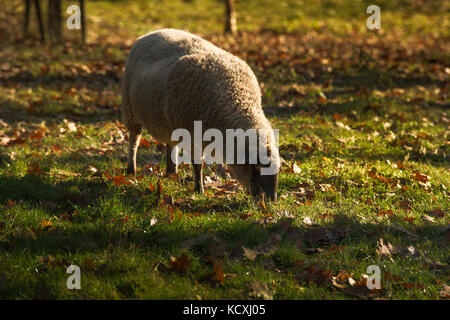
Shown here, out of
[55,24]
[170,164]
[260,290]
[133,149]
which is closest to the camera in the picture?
[260,290]

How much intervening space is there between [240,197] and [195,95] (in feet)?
3.94

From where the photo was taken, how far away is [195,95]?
5039 mm

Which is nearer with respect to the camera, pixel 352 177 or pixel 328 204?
pixel 328 204

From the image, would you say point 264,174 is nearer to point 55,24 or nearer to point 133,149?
point 133,149

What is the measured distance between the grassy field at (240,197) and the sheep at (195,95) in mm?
376

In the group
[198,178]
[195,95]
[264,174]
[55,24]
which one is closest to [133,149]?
[198,178]

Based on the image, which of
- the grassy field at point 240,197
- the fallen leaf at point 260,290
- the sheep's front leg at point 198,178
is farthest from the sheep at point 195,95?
the fallen leaf at point 260,290

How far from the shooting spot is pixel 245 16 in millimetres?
21297

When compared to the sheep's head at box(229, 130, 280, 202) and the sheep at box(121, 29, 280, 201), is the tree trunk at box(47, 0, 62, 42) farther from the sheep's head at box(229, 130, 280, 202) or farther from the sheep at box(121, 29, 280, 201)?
the sheep's head at box(229, 130, 280, 202)

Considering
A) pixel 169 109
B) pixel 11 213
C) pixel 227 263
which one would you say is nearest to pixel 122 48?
pixel 169 109

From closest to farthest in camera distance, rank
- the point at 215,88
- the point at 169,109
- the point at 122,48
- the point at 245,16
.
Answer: the point at 215,88, the point at 169,109, the point at 122,48, the point at 245,16

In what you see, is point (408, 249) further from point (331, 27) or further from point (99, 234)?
point (331, 27)

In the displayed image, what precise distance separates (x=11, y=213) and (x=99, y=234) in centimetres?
96

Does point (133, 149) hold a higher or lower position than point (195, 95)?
lower
